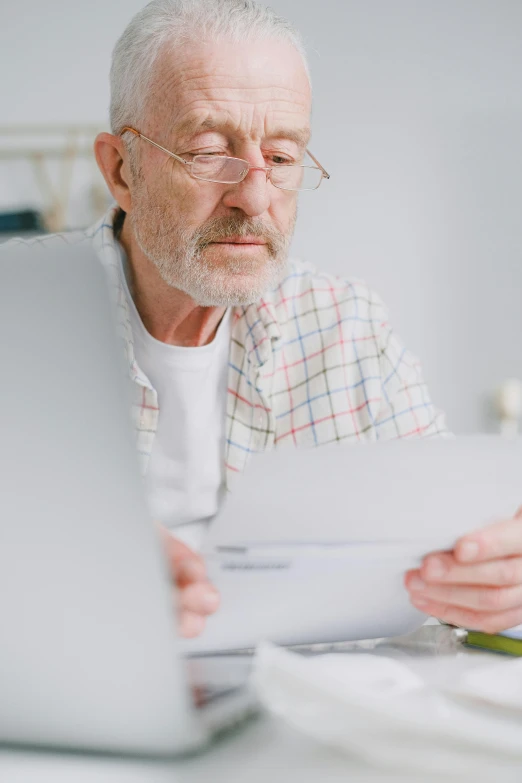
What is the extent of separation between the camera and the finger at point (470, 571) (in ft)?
1.91

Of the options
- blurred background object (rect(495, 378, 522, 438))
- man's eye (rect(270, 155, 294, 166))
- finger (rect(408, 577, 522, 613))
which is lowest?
blurred background object (rect(495, 378, 522, 438))

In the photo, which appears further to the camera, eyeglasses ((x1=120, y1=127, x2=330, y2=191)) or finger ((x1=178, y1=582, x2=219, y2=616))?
eyeglasses ((x1=120, y1=127, x2=330, y2=191))

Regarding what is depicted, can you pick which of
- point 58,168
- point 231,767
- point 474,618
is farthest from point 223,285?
point 58,168

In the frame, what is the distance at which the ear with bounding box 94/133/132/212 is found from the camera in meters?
1.38

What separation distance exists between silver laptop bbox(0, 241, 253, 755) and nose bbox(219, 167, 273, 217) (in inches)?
36.2

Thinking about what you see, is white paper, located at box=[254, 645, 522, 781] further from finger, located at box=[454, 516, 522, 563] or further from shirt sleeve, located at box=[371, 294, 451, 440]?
shirt sleeve, located at box=[371, 294, 451, 440]

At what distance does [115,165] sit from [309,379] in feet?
1.68

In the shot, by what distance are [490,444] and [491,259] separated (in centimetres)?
277

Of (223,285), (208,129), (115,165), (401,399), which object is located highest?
(208,129)

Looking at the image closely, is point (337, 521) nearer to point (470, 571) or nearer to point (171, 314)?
point (470, 571)

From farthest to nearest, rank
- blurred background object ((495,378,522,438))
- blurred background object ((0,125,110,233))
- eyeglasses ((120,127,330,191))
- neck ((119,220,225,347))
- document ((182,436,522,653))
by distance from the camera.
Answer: blurred background object ((495,378,522,438)), blurred background object ((0,125,110,233)), neck ((119,220,225,347)), eyeglasses ((120,127,330,191)), document ((182,436,522,653))

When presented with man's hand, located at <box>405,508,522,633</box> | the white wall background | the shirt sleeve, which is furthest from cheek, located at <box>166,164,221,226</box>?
the white wall background

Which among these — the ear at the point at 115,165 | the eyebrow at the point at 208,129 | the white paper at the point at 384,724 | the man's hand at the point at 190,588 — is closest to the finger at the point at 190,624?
the man's hand at the point at 190,588

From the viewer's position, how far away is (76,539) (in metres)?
0.35
